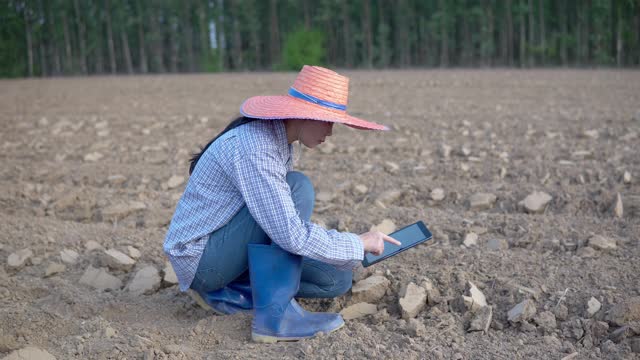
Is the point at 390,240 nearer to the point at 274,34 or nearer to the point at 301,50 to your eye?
the point at 301,50

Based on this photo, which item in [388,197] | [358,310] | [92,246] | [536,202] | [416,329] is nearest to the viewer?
[416,329]

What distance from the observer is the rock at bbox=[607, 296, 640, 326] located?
2813mm

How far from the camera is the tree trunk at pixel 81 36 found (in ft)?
121

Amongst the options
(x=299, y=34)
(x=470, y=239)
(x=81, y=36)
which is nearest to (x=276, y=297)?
(x=470, y=239)

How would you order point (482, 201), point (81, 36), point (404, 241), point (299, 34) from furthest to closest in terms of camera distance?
point (81, 36)
point (299, 34)
point (482, 201)
point (404, 241)

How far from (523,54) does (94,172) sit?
28091 millimetres

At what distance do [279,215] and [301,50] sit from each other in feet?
99.0

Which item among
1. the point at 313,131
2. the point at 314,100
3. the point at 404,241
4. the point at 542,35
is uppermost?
the point at 542,35

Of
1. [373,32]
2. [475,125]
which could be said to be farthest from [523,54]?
[475,125]

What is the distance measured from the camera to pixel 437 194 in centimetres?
494

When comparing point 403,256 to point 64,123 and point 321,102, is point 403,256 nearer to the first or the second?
point 321,102

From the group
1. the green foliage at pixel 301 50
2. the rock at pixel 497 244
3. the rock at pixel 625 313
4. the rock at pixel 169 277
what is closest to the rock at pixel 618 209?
the rock at pixel 497 244

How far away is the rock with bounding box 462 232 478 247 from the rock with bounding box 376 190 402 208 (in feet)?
3.04

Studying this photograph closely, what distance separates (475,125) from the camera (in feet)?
27.5
